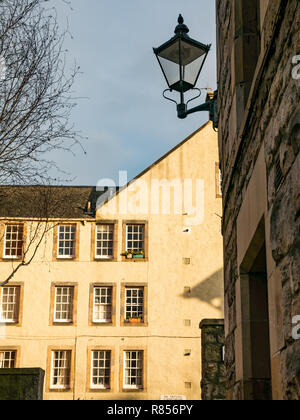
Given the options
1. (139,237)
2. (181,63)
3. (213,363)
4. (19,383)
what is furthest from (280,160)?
(139,237)

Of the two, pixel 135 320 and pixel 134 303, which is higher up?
pixel 134 303

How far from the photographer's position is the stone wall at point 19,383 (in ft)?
26.4

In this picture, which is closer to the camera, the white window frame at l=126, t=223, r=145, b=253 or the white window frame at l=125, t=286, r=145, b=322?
the white window frame at l=125, t=286, r=145, b=322

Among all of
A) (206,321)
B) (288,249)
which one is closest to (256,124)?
(288,249)

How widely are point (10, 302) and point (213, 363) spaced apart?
66.1 ft

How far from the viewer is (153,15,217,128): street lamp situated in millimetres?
8219

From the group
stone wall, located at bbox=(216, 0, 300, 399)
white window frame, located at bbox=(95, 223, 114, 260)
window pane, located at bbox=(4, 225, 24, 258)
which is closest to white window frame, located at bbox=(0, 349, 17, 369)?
window pane, located at bbox=(4, 225, 24, 258)

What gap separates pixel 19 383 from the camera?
811 centimetres

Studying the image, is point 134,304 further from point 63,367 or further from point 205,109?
point 205,109

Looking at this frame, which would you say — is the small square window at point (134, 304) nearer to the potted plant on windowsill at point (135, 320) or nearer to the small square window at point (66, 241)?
the potted plant on windowsill at point (135, 320)

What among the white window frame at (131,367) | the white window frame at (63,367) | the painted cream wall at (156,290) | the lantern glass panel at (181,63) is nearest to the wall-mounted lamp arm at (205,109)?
the lantern glass panel at (181,63)

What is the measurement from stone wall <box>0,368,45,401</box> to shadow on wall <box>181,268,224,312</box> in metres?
21.8

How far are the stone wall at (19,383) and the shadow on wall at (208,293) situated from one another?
2183 cm

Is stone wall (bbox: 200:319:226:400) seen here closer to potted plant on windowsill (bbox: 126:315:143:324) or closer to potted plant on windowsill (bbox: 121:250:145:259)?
potted plant on windowsill (bbox: 126:315:143:324)
